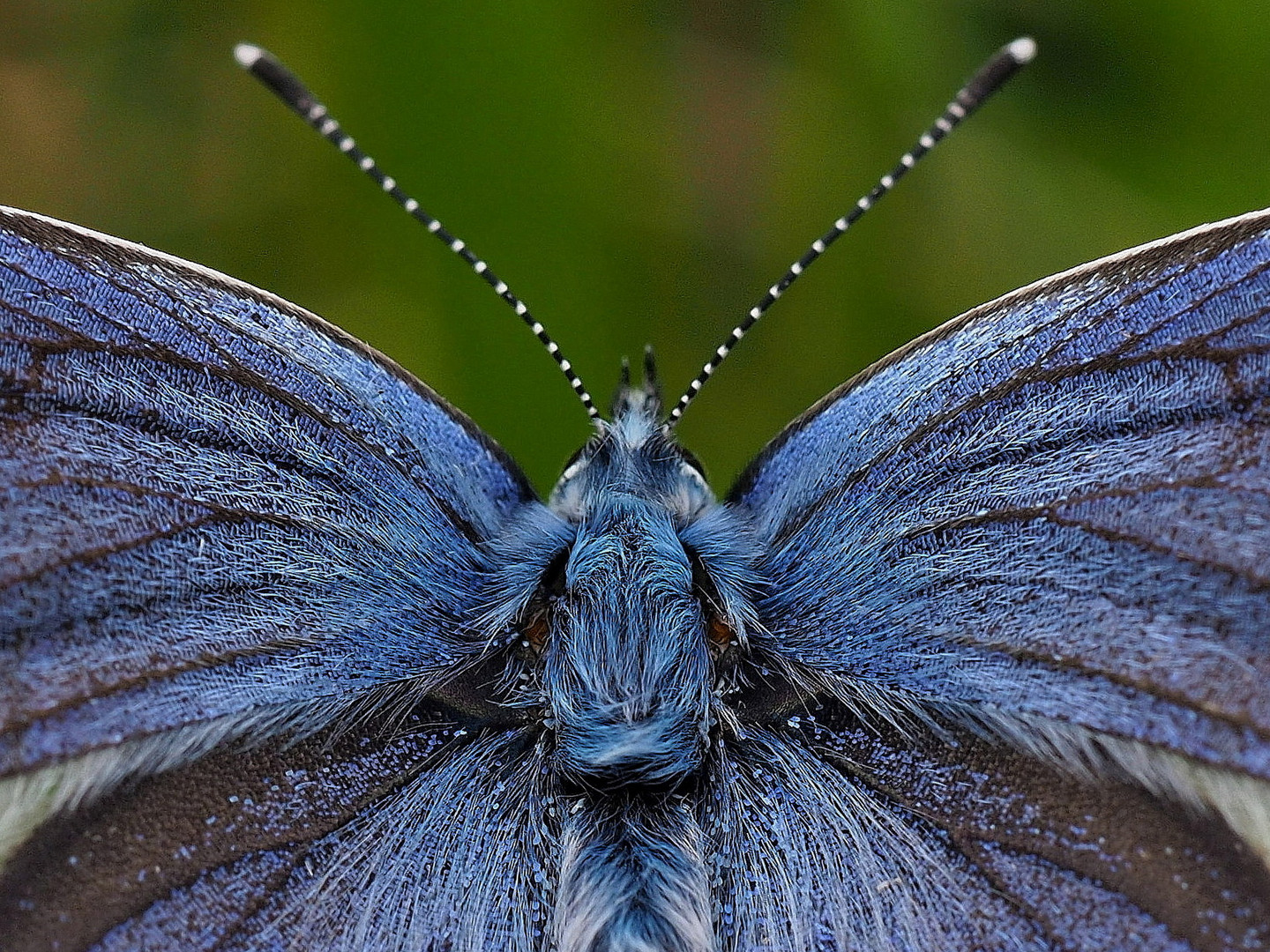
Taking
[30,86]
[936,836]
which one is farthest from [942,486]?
[30,86]

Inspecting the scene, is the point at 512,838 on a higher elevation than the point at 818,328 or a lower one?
lower

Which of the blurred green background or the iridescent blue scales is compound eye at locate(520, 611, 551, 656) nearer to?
the iridescent blue scales

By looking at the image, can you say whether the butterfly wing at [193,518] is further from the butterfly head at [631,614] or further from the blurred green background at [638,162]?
the blurred green background at [638,162]

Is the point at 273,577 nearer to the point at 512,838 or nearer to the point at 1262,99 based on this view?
the point at 512,838

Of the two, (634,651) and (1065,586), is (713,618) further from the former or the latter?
(1065,586)

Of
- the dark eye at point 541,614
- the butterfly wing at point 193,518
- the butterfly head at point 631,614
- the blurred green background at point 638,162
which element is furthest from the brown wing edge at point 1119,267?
the blurred green background at point 638,162

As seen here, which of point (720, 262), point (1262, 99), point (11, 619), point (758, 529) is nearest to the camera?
point (11, 619)

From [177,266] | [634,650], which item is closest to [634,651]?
[634,650]
